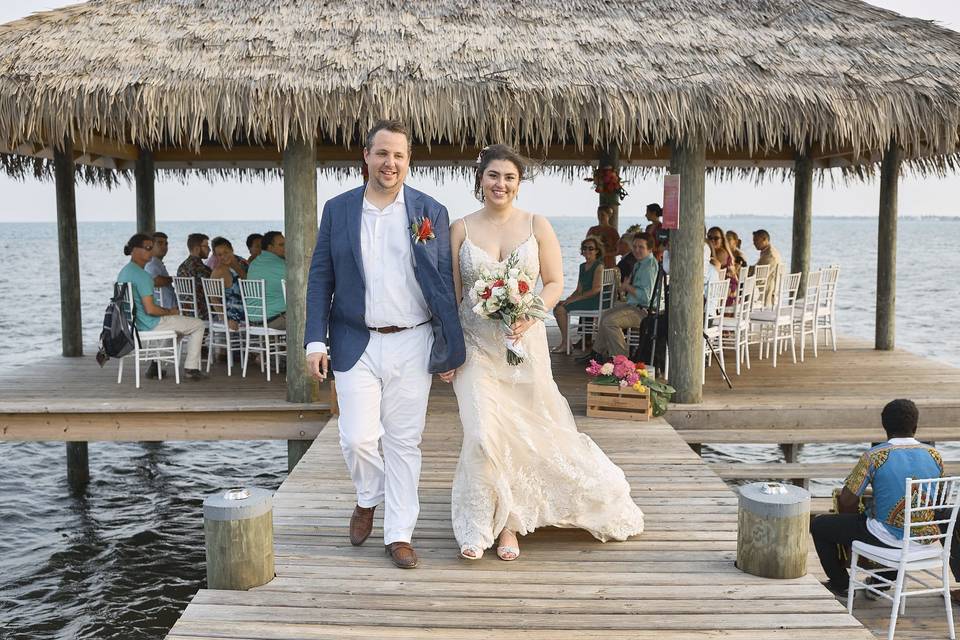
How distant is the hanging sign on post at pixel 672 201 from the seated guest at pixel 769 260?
3.23 metres

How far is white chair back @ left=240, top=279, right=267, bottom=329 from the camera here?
8961 millimetres

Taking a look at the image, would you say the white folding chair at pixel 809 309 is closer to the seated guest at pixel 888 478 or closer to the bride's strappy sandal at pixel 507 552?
the seated guest at pixel 888 478

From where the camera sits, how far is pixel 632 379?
24.6 ft

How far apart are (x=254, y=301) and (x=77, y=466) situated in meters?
3.59

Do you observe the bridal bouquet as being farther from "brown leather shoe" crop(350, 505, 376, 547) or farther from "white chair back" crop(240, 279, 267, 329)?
"white chair back" crop(240, 279, 267, 329)

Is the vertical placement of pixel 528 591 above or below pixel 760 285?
below

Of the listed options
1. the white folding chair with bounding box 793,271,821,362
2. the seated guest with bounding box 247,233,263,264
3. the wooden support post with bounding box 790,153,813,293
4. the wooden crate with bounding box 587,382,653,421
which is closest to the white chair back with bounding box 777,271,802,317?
the white folding chair with bounding box 793,271,821,362

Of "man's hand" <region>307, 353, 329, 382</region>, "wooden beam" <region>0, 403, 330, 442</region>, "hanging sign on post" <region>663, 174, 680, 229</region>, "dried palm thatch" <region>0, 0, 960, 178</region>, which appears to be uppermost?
"dried palm thatch" <region>0, 0, 960, 178</region>

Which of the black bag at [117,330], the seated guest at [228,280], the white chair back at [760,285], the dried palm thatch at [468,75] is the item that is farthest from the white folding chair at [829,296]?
the black bag at [117,330]

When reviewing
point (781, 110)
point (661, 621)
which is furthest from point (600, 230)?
point (661, 621)

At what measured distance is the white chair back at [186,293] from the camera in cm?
951

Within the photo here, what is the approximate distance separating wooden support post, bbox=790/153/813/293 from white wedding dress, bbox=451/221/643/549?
31.1ft

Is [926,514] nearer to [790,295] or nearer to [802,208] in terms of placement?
[790,295]

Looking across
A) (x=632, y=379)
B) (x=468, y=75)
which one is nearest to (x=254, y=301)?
(x=468, y=75)
